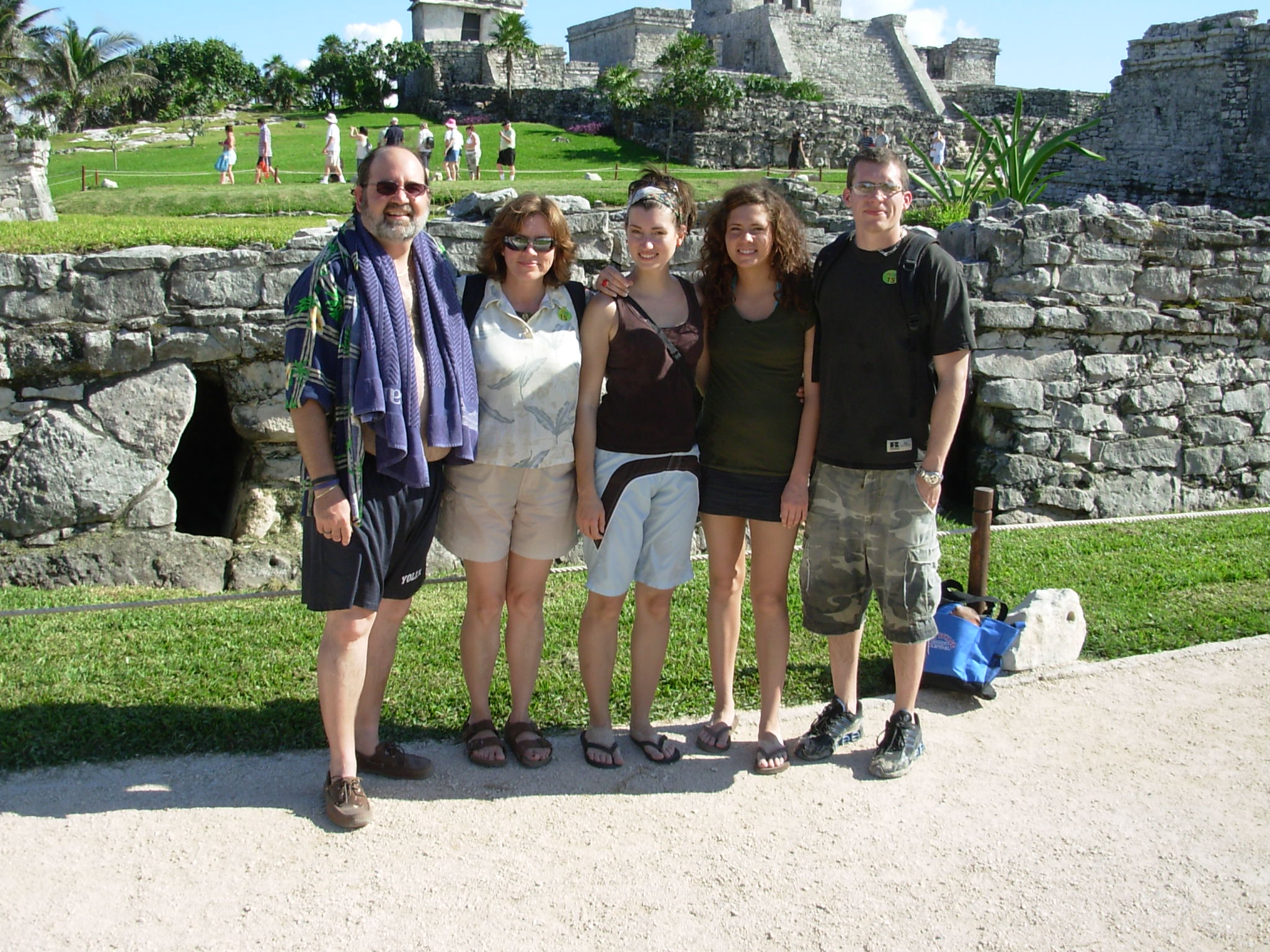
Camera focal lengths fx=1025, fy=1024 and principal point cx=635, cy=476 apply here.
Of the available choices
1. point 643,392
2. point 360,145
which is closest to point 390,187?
point 643,392

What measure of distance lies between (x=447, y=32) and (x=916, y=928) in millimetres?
49638

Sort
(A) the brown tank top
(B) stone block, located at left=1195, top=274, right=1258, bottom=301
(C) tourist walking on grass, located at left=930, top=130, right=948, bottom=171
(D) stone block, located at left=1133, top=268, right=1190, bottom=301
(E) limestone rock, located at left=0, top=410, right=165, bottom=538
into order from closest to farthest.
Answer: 1. (A) the brown tank top
2. (E) limestone rock, located at left=0, top=410, right=165, bottom=538
3. (D) stone block, located at left=1133, top=268, right=1190, bottom=301
4. (B) stone block, located at left=1195, top=274, right=1258, bottom=301
5. (C) tourist walking on grass, located at left=930, top=130, right=948, bottom=171

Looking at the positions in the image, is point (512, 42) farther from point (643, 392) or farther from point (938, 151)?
point (643, 392)

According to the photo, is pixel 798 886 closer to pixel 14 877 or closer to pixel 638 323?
pixel 638 323

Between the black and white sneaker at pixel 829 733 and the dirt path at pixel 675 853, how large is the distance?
0.20 feet

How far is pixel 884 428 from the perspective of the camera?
143 inches

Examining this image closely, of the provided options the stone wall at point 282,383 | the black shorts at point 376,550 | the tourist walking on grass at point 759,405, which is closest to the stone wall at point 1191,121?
the stone wall at point 282,383

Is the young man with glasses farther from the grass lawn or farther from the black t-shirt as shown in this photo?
the grass lawn

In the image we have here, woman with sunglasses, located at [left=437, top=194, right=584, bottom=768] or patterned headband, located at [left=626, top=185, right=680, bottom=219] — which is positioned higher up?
patterned headband, located at [left=626, top=185, right=680, bottom=219]

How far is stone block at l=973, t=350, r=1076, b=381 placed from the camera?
7.46 metres

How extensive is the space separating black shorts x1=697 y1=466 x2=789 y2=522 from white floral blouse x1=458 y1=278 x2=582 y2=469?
0.56 metres

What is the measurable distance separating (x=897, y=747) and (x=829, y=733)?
0.85 ft

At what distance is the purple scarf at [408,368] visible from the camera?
124 inches

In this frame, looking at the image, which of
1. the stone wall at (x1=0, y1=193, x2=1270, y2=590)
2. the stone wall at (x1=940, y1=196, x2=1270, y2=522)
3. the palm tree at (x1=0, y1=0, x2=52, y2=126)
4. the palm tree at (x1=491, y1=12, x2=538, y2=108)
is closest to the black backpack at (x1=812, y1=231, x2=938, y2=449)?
the stone wall at (x1=0, y1=193, x2=1270, y2=590)
